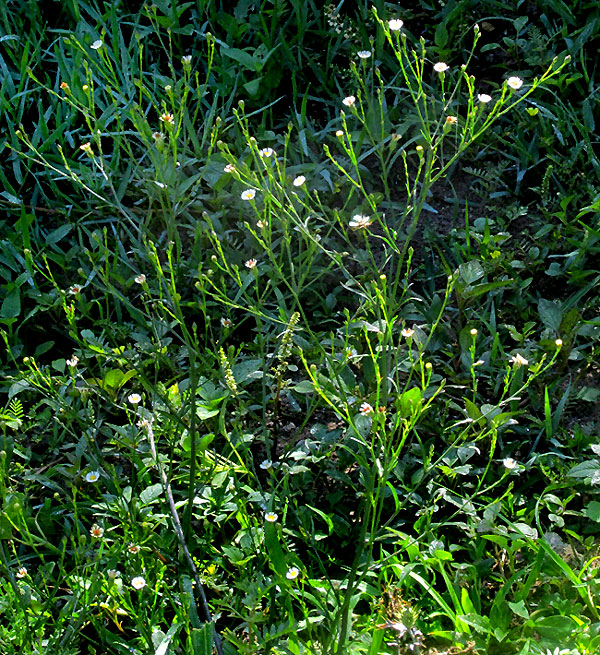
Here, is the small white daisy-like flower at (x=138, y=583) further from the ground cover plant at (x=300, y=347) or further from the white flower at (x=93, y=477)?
the white flower at (x=93, y=477)

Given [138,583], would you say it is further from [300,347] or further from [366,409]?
[300,347]

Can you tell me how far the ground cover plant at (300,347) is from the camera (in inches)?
65.5

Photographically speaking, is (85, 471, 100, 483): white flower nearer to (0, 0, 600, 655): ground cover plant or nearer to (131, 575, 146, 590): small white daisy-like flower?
(0, 0, 600, 655): ground cover plant

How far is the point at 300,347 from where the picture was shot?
6.77 feet

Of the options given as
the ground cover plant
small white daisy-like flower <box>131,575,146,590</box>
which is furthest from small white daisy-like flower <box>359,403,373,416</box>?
small white daisy-like flower <box>131,575,146,590</box>

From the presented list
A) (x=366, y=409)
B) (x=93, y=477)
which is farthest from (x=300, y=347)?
(x=93, y=477)

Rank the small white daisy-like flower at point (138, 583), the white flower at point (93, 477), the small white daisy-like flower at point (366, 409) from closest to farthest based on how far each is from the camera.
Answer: the small white daisy-like flower at point (366, 409) → the small white daisy-like flower at point (138, 583) → the white flower at point (93, 477)

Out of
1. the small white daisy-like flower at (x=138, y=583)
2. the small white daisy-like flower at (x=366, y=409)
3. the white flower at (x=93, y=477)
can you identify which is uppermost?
the small white daisy-like flower at (x=366, y=409)

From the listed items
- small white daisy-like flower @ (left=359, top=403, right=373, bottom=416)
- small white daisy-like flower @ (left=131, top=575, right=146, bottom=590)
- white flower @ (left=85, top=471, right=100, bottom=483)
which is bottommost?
white flower @ (left=85, top=471, right=100, bottom=483)

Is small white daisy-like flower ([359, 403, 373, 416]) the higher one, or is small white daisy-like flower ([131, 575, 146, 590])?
small white daisy-like flower ([359, 403, 373, 416])

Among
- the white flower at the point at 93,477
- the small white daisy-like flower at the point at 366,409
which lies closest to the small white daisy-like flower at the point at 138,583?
the white flower at the point at 93,477

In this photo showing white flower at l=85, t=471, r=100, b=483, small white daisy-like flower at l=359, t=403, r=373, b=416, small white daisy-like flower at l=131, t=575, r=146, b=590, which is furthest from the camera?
white flower at l=85, t=471, r=100, b=483

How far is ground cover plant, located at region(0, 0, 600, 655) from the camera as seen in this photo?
1.66 m

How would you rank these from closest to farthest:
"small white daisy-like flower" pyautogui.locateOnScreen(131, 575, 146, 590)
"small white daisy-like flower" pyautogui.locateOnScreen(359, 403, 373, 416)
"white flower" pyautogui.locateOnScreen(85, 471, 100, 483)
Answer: "small white daisy-like flower" pyautogui.locateOnScreen(359, 403, 373, 416) → "small white daisy-like flower" pyautogui.locateOnScreen(131, 575, 146, 590) → "white flower" pyautogui.locateOnScreen(85, 471, 100, 483)
